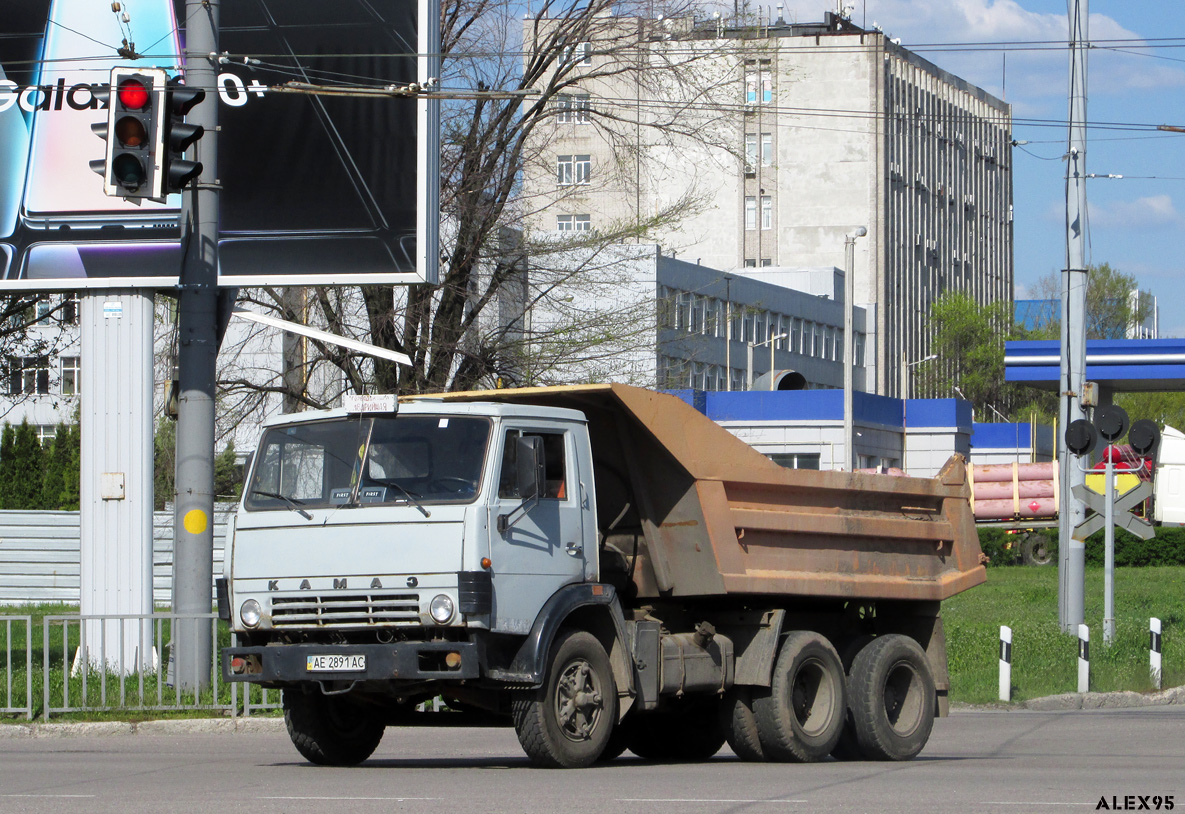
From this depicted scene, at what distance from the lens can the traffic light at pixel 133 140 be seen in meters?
12.7

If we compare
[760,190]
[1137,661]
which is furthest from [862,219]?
[1137,661]

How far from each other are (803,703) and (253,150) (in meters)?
9.56

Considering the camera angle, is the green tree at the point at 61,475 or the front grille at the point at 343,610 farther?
the green tree at the point at 61,475

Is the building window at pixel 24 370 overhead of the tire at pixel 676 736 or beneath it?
overhead

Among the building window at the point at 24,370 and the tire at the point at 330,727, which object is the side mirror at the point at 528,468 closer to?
the tire at the point at 330,727

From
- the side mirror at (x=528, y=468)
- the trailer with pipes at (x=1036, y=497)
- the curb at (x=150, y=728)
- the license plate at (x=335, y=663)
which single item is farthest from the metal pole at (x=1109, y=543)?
the trailer with pipes at (x=1036, y=497)

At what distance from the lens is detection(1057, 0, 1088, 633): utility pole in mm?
23656

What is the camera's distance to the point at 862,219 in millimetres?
92375

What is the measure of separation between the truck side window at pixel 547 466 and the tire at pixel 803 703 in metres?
2.18

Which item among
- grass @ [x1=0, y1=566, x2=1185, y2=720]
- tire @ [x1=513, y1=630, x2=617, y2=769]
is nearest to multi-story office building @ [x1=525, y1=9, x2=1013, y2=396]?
grass @ [x1=0, y1=566, x2=1185, y2=720]

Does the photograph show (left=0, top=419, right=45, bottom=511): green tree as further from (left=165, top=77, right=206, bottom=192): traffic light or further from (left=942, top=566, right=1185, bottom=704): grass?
(left=165, top=77, right=206, bottom=192): traffic light

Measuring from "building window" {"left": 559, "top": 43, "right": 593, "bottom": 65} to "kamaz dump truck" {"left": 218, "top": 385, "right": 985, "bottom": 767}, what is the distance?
14648 mm

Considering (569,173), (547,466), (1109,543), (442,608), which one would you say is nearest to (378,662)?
(442,608)

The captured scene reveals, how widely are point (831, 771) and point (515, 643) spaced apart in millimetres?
2384
